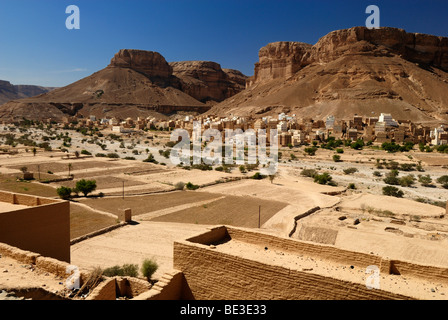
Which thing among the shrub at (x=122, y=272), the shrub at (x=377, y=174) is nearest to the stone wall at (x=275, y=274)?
the shrub at (x=122, y=272)

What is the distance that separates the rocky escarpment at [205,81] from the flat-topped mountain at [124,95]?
46cm

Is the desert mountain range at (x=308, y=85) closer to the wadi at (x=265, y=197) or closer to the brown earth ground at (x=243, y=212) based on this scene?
the wadi at (x=265, y=197)

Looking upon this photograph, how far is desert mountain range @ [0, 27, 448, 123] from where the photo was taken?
63062 millimetres

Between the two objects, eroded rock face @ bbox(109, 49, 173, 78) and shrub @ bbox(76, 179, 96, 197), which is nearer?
shrub @ bbox(76, 179, 96, 197)

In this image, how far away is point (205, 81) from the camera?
4998 inches

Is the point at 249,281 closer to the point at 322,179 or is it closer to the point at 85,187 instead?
the point at 85,187

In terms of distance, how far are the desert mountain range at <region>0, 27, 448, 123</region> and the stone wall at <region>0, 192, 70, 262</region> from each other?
186 ft

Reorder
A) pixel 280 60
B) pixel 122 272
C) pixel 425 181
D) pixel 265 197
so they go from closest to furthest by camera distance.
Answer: pixel 122 272 < pixel 265 197 < pixel 425 181 < pixel 280 60

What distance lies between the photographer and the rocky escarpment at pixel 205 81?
116475 mm

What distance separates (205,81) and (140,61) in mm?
27073

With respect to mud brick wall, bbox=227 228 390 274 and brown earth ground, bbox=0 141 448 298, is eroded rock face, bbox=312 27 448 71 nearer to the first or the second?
brown earth ground, bbox=0 141 448 298

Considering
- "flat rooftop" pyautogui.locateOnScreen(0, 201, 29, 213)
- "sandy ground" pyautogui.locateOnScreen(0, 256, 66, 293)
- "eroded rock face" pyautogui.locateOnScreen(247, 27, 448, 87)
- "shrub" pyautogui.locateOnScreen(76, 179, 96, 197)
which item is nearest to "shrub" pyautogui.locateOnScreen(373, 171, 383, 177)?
"shrub" pyautogui.locateOnScreen(76, 179, 96, 197)

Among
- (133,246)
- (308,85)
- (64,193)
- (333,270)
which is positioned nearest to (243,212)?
(133,246)
